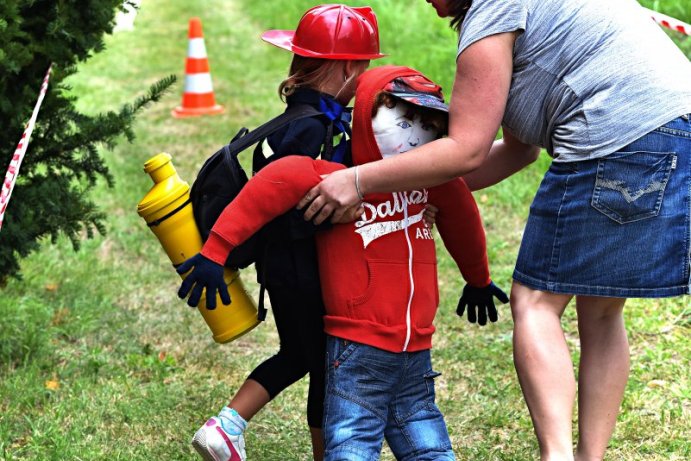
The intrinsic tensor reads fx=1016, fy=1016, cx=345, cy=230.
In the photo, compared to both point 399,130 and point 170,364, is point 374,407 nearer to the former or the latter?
point 399,130

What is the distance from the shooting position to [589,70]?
273cm

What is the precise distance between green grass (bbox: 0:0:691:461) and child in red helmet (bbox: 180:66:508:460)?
3.21 ft

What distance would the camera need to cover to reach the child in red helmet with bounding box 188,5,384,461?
9.20 ft

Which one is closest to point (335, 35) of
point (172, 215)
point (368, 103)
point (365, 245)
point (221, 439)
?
point (368, 103)

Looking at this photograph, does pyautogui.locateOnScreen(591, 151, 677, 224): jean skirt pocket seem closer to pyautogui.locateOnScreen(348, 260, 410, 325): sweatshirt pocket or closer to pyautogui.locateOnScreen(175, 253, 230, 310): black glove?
pyautogui.locateOnScreen(348, 260, 410, 325): sweatshirt pocket

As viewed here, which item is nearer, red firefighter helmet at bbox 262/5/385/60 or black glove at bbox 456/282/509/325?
red firefighter helmet at bbox 262/5/385/60

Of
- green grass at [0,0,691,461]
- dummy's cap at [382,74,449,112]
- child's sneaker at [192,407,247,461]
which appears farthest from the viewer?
green grass at [0,0,691,461]

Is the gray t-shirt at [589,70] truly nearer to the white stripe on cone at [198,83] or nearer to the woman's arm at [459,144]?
the woman's arm at [459,144]

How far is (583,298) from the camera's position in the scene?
10.4ft

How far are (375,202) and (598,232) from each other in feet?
2.03

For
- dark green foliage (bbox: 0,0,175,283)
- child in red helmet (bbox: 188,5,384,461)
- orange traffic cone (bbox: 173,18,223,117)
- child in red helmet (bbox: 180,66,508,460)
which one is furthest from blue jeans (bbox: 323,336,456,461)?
orange traffic cone (bbox: 173,18,223,117)

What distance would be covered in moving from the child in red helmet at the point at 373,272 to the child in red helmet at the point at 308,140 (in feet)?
0.22

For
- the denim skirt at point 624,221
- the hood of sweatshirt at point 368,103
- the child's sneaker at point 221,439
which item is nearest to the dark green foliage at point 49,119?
the child's sneaker at point 221,439

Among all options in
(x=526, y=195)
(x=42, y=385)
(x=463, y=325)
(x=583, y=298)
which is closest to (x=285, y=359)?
(x=583, y=298)
